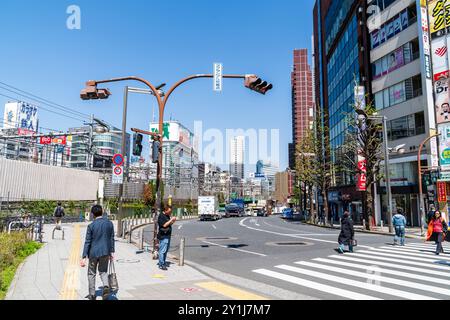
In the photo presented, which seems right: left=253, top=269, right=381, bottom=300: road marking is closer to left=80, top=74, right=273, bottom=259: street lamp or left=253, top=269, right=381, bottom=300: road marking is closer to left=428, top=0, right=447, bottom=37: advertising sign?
left=80, top=74, right=273, bottom=259: street lamp

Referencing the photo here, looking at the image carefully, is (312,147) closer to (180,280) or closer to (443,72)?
(443,72)

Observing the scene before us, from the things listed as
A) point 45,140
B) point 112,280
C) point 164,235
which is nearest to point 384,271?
point 164,235

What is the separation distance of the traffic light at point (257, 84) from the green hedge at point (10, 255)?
905 centimetres

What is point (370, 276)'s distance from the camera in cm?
974

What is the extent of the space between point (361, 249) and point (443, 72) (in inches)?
779

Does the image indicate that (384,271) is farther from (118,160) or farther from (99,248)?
(118,160)

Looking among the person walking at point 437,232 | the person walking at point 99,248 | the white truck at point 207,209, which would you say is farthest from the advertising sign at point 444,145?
the white truck at point 207,209

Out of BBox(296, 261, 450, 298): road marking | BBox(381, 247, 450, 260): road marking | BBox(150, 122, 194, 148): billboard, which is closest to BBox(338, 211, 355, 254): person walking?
BBox(381, 247, 450, 260): road marking

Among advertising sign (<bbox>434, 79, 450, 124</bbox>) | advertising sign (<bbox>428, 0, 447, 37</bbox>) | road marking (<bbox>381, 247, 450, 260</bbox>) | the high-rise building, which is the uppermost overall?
the high-rise building

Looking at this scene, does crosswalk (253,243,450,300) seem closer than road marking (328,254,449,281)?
Yes

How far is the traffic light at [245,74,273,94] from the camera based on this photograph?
12.7m

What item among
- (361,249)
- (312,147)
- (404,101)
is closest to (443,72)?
(404,101)

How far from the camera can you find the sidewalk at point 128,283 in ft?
23.6

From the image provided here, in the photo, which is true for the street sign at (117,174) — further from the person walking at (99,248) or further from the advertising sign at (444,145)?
the advertising sign at (444,145)
